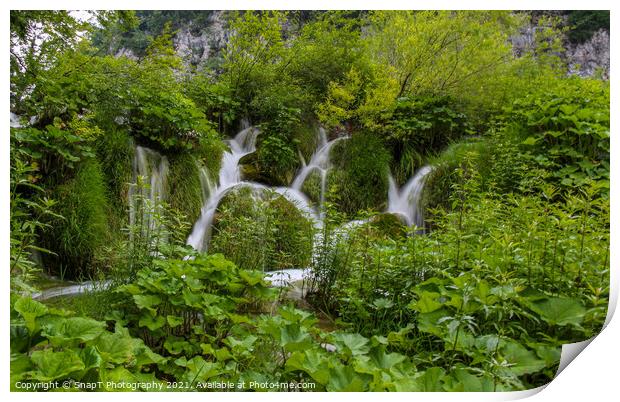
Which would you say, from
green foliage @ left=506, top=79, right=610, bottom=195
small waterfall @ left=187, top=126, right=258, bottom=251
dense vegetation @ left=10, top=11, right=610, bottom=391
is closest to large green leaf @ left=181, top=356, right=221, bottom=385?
dense vegetation @ left=10, top=11, right=610, bottom=391

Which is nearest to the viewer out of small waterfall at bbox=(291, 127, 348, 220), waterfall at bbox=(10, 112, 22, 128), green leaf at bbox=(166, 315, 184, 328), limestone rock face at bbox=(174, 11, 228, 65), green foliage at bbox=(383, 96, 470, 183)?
green leaf at bbox=(166, 315, 184, 328)

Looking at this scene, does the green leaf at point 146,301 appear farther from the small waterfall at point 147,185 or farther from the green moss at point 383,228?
the green moss at point 383,228

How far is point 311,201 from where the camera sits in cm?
231

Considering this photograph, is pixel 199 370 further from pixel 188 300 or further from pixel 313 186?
pixel 313 186

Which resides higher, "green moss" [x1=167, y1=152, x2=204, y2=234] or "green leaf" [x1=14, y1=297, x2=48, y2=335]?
"green moss" [x1=167, y1=152, x2=204, y2=234]

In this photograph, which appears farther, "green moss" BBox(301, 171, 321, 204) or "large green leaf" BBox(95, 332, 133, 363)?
"green moss" BBox(301, 171, 321, 204)

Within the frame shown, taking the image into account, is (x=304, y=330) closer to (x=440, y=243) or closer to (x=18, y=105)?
(x=440, y=243)

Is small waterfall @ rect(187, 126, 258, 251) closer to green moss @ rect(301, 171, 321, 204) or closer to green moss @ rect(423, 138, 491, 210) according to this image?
green moss @ rect(301, 171, 321, 204)

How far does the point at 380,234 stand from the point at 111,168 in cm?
139

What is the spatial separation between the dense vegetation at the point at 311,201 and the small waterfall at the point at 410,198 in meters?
0.05

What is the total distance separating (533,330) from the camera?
1555 millimetres

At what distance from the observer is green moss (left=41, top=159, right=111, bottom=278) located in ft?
6.36

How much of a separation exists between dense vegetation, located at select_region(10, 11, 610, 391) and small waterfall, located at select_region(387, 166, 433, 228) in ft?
0.15
